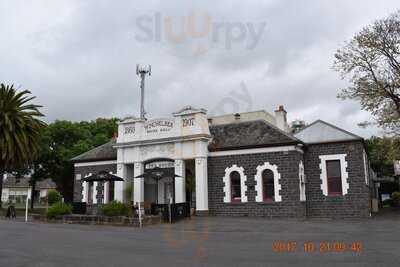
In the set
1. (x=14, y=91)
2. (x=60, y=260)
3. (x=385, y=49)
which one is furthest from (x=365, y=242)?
(x=14, y=91)

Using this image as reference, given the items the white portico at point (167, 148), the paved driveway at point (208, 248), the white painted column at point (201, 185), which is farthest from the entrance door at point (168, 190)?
the paved driveway at point (208, 248)

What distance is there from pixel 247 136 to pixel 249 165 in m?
2.13

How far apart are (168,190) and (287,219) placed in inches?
364

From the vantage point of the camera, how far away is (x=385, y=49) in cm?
2509

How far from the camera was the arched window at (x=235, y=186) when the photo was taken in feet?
80.6

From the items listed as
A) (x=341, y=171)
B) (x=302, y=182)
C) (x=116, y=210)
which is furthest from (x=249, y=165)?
(x=116, y=210)

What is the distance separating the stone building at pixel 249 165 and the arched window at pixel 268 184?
0.06 feet

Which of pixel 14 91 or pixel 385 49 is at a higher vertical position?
pixel 385 49

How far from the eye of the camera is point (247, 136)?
25.5m

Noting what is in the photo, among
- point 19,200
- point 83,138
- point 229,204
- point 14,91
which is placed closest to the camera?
point 229,204

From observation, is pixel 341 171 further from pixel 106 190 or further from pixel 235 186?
A: pixel 106 190

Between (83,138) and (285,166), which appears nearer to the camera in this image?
(285,166)

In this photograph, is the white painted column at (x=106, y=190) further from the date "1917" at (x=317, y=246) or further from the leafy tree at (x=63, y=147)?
the date "1917" at (x=317, y=246)

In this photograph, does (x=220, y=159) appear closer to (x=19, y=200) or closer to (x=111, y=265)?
(x=111, y=265)
